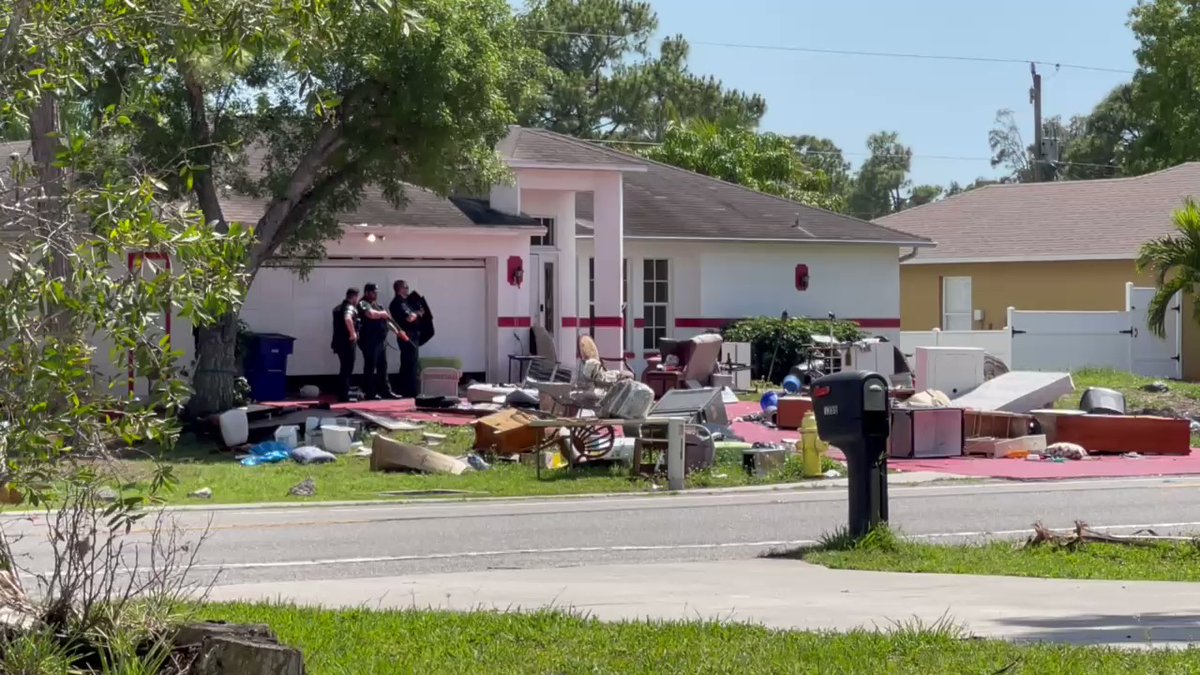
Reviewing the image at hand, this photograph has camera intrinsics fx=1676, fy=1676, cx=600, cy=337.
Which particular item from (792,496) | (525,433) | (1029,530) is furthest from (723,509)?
(525,433)

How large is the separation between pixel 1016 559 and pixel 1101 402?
14.0 m

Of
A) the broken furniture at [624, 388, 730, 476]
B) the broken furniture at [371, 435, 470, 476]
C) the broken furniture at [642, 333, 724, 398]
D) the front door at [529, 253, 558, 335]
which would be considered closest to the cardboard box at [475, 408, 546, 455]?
the broken furniture at [371, 435, 470, 476]

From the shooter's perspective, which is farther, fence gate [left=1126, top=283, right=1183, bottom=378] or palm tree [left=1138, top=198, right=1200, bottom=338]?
fence gate [left=1126, top=283, right=1183, bottom=378]

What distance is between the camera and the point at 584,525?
15.2 metres

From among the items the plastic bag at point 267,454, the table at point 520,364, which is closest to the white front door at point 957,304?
the table at point 520,364

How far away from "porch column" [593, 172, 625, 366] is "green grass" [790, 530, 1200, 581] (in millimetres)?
17584

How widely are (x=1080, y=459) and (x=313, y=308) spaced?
1323 centimetres

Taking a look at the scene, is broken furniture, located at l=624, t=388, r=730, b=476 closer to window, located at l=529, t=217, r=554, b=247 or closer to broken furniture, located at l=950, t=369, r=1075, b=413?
broken furniture, located at l=950, t=369, r=1075, b=413

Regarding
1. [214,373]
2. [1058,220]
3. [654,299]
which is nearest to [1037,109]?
[1058,220]

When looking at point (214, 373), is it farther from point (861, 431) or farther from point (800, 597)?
point (800, 597)

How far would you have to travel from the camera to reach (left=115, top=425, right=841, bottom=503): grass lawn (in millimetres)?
18109

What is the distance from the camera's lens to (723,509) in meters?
16.6

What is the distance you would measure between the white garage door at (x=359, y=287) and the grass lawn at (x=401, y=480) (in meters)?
7.44

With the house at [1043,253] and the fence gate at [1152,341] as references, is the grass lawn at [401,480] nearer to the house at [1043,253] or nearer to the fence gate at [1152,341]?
the fence gate at [1152,341]
